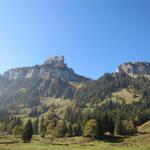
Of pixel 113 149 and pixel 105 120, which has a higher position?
pixel 105 120

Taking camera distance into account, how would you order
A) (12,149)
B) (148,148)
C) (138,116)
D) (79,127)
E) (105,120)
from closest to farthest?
(12,149)
(148,148)
(105,120)
(79,127)
(138,116)

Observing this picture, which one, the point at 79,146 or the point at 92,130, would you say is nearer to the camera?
the point at 79,146

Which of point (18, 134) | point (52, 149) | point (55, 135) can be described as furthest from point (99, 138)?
point (18, 134)

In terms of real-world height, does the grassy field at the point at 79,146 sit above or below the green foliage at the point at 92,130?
below

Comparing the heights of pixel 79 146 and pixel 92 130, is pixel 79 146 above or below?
below

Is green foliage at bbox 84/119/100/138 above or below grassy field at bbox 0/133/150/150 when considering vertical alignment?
above

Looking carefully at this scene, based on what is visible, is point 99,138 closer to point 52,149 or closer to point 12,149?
point 52,149

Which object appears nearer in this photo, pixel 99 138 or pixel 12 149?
pixel 12 149

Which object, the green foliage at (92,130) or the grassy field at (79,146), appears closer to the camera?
the grassy field at (79,146)

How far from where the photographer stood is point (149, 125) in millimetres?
147250

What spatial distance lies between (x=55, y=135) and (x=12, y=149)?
6128cm

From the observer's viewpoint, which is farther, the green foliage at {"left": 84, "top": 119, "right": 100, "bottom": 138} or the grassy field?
the green foliage at {"left": 84, "top": 119, "right": 100, "bottom": 138}

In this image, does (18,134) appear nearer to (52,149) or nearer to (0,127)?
(0,127)

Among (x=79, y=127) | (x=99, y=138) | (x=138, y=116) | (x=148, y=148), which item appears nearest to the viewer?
(x=148, y=148)
